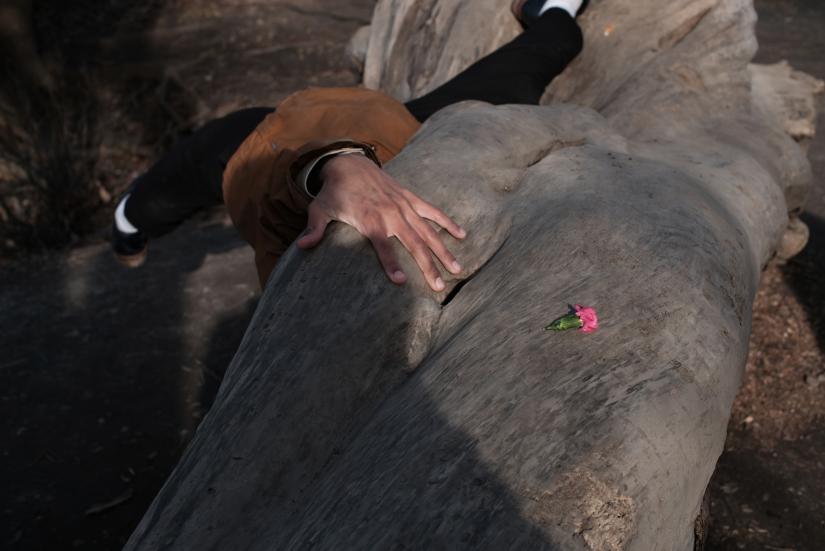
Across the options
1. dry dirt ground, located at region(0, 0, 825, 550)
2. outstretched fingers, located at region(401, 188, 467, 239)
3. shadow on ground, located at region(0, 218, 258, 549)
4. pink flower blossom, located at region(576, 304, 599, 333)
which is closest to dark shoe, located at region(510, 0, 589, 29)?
dry dirt ground, located at region(0, 0, 825, 550)

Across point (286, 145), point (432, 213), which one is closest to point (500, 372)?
point (432, 213)

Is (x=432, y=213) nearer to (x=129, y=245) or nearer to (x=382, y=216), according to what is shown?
(x=382, y=216)

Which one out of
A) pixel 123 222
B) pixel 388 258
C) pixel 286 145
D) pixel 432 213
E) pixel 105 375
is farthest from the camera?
pixel 105 375

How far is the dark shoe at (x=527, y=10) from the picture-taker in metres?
3.58

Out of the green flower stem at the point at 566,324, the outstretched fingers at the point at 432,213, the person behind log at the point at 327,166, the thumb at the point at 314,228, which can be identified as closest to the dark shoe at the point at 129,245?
the person behind log at the point at 327,166

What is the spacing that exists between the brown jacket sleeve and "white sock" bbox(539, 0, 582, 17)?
3.91 feet

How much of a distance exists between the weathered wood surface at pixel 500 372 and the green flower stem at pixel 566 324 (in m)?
0.02

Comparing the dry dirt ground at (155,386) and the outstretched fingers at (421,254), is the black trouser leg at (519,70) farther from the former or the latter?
the dry dirt ground at (155,386)

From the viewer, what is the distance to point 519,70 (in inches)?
126

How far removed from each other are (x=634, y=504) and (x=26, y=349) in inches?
120

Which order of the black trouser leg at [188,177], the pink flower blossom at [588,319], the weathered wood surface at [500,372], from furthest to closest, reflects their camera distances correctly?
the black trouser leg at [188,177]
the pink flower blossom at [588,319]
the weathered wood surface at [500,372]

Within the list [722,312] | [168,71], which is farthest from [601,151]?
[168,71]

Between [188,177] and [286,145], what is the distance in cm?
72

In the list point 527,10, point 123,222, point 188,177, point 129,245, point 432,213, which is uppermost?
point 432,213
